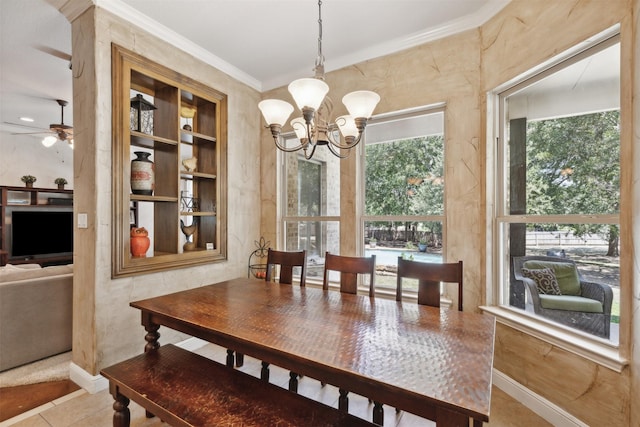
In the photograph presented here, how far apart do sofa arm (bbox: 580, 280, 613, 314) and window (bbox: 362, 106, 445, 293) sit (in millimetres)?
1038

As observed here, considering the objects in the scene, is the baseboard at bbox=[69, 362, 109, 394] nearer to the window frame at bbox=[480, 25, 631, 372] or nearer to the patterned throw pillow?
the window frame at bbox=[480, 25, 631, 372]

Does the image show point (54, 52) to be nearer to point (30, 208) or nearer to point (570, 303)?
point (30, 208)

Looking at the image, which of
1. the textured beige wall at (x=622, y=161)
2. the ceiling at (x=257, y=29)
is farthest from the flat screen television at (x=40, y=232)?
the textured beige wall at (x=622, y=161)

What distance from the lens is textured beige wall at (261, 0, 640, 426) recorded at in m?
1.59

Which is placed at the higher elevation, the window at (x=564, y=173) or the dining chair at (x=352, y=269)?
the window at (x=564, y=173)

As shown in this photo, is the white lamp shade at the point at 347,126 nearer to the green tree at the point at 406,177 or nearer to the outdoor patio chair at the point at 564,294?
the green tree at the point at 406,177

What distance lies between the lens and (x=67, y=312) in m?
2.76

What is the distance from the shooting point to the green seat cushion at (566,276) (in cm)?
190

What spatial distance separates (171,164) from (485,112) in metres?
2.87

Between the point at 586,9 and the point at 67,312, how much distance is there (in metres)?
4.59

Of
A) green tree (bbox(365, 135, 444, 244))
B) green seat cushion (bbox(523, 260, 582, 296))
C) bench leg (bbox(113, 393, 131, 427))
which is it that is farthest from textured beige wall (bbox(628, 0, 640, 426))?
bench leg (bbox(113, 393, 131, 427))

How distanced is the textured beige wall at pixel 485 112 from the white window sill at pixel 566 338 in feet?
0.15

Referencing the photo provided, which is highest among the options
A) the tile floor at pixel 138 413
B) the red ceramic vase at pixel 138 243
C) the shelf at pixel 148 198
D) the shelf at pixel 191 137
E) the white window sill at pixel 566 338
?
the shelf at pixel 191 137

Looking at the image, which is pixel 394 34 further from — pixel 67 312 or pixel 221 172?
pixel 67 312
